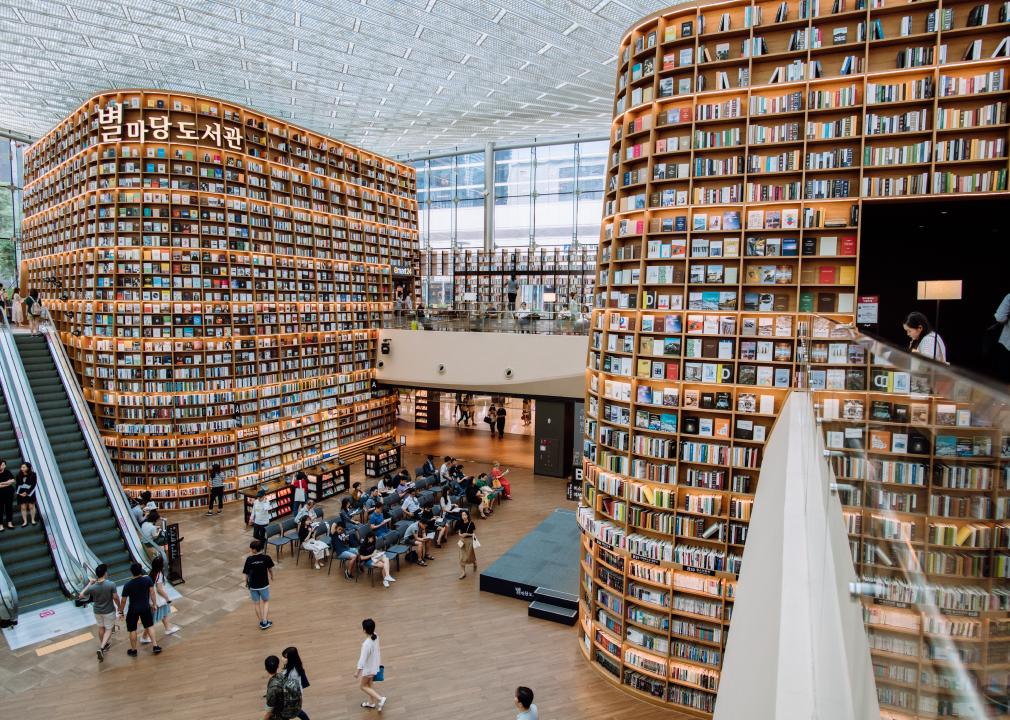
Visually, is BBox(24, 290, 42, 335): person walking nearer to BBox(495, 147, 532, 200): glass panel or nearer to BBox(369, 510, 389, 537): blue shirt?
BBox(369, 510, 389, 537): blue shirt

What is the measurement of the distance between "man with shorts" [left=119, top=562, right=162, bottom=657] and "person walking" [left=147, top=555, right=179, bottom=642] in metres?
0.29

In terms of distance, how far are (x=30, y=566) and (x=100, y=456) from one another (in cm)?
213

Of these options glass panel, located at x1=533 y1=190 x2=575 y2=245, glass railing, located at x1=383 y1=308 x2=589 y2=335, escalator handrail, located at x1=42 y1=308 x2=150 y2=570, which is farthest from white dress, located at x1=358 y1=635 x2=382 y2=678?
glass panel, located at x1=533 y1=190 x2=575 y2=245

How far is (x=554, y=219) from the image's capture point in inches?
822

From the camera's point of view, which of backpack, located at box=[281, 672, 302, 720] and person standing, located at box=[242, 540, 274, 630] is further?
person standing, located at box=[242, 540, 274, 630]

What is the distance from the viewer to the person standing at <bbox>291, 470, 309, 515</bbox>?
11.1 m

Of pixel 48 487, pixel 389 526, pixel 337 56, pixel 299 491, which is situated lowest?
pixel 389 526

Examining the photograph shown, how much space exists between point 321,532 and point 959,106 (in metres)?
9.79

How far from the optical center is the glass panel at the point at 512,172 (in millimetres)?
21328

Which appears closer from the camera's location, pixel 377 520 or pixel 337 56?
pixel 377 520

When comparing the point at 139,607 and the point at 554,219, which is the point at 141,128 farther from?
the point at 554,219

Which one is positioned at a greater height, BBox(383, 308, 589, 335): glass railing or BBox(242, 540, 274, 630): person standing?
BBox(383, 308, 589, 335): glass railing

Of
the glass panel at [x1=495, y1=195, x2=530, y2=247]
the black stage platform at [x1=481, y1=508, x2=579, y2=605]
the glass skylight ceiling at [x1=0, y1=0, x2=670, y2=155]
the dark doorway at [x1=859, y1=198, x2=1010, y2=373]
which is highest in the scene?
the glass skylight ceiling at [x1=0, y1=0, x2=670, y2=155]

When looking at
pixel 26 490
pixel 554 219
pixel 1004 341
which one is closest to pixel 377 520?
pixel 26 490
